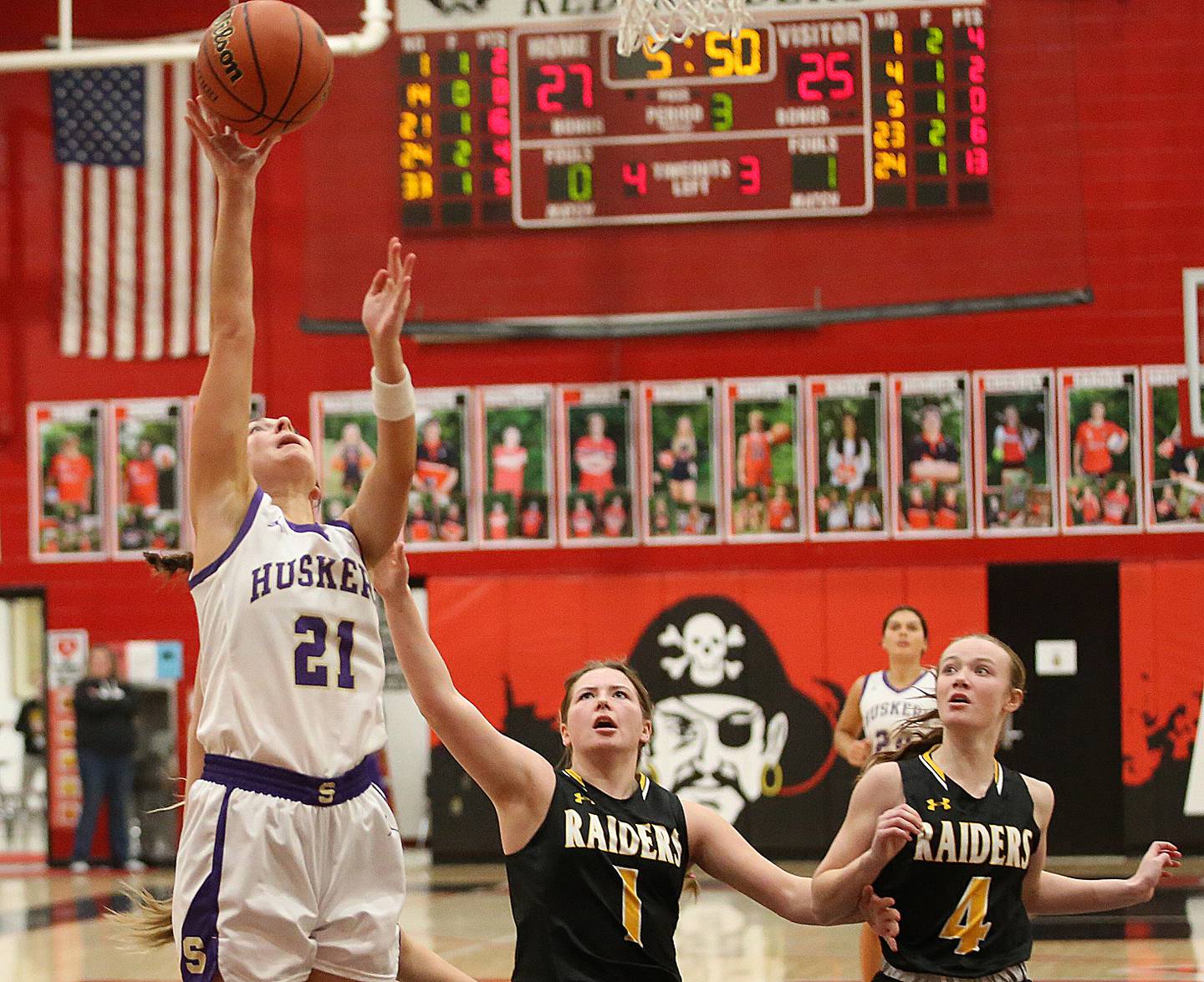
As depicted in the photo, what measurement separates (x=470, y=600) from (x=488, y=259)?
2.30 metres

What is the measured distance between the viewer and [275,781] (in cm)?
305

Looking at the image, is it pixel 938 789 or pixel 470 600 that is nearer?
pixel 938 789

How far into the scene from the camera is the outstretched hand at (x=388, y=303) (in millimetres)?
3096

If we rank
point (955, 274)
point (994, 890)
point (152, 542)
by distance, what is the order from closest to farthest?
point (994, 890) < point (955, 274) < point (152, 542)

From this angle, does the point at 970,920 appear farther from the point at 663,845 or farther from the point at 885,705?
the point at 885,705

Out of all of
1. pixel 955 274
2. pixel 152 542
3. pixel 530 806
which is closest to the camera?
pixel 530 806

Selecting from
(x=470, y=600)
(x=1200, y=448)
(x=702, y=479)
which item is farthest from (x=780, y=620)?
(x=1200, y=448)

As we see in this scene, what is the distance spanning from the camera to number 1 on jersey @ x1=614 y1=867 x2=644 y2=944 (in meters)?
3.20

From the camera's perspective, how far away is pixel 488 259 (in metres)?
10.9

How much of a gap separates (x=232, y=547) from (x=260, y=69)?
1.24 m

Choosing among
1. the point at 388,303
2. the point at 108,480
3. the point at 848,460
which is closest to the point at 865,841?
the point at 388,303

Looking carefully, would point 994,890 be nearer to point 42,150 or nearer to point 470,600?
point 470,600

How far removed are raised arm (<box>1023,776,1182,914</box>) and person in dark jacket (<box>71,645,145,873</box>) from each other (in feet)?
27.8

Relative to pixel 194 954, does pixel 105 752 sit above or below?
below
